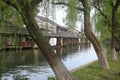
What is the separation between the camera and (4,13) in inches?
344

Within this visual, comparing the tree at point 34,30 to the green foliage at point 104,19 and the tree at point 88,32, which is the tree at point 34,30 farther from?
the green foliage at point 104,19

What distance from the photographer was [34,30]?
8.98 m

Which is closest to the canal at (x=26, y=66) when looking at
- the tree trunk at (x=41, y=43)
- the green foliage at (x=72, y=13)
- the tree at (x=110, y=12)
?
the tree trunk at (x=41, y=43)

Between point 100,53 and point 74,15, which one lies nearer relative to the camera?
point 74,15

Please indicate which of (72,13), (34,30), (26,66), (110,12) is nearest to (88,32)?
(72,13)

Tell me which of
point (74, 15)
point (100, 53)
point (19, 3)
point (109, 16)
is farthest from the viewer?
point (109, 16)

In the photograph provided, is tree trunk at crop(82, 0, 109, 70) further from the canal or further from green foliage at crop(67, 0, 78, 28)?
the canal

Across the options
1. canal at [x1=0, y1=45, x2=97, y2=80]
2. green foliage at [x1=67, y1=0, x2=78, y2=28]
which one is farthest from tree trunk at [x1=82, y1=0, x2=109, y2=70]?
canal at [x1=0, y1=45, x2=97, y2=80]

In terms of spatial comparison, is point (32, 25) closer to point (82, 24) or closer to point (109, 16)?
point (82, 24)

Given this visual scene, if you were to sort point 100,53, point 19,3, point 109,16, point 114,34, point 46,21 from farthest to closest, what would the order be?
point 109,16 < point 114,34 < point 100,53 < point 46,21 < point 19,3

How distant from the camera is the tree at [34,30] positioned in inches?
332

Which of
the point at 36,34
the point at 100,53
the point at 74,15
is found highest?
the point at 74,15

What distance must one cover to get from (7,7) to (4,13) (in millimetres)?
228

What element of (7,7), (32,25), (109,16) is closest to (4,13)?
(7,7)
